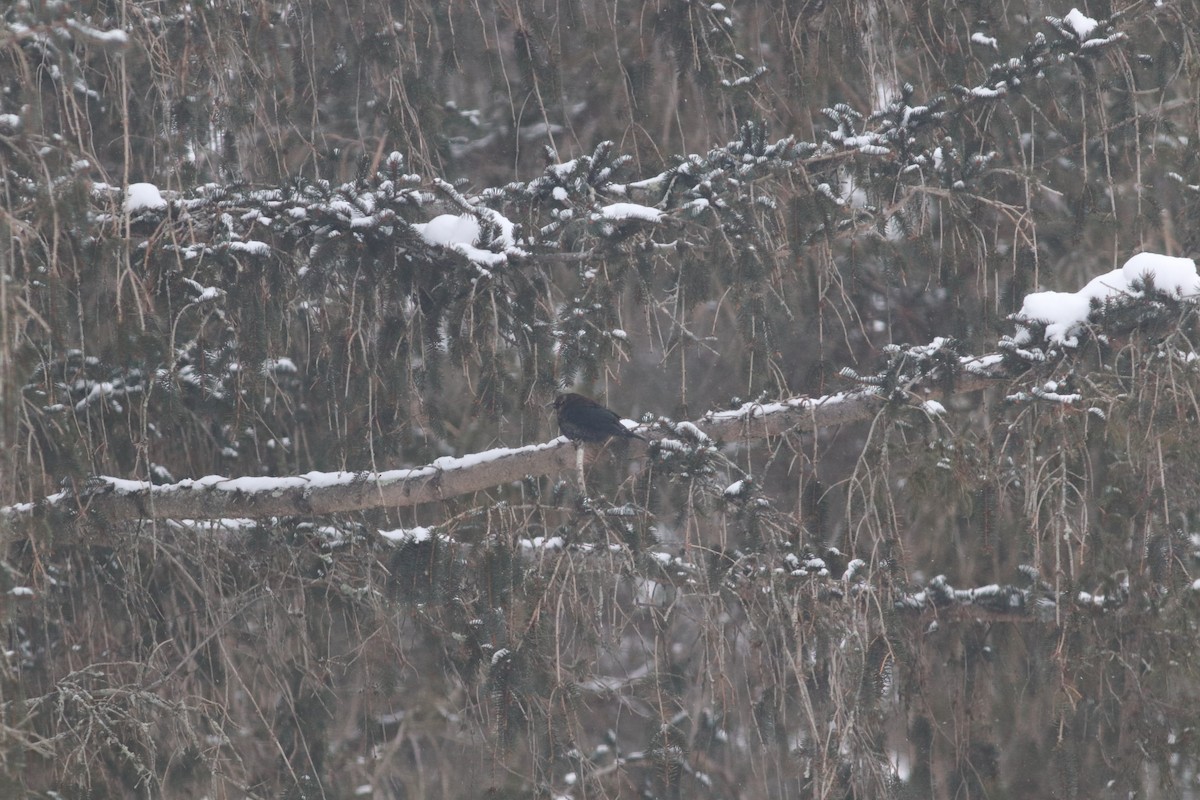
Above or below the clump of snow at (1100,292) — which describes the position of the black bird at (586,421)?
below

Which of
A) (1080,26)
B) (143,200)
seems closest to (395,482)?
(143,200)

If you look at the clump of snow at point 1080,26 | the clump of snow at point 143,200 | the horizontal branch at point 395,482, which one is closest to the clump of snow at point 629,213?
the horizontal branch at point 395,482

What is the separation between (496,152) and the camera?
211 inches

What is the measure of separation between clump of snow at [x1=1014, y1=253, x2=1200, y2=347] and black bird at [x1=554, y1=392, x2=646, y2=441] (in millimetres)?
1058

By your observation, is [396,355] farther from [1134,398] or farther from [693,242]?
[1134,398]

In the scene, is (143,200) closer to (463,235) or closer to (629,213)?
(463,235)

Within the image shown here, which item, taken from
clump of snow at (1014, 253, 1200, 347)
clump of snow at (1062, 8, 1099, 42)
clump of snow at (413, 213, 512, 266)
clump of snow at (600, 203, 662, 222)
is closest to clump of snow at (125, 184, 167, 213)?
clump of snow at (413, 213, 512, 266)

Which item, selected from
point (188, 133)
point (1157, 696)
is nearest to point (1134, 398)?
point (1157, 696)

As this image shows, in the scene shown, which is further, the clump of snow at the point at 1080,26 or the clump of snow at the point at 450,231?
the clump of snow at the point at 1080,26

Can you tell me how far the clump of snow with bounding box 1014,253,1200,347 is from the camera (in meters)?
3.01

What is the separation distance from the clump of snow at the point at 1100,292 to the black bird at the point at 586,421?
1.06 metres

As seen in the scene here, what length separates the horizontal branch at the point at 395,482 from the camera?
11.6 feet

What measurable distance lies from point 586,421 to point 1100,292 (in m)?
1.41

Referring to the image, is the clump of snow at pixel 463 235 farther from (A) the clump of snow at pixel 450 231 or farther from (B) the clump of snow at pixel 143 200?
(B) the clump of snow at pixel 143 200
